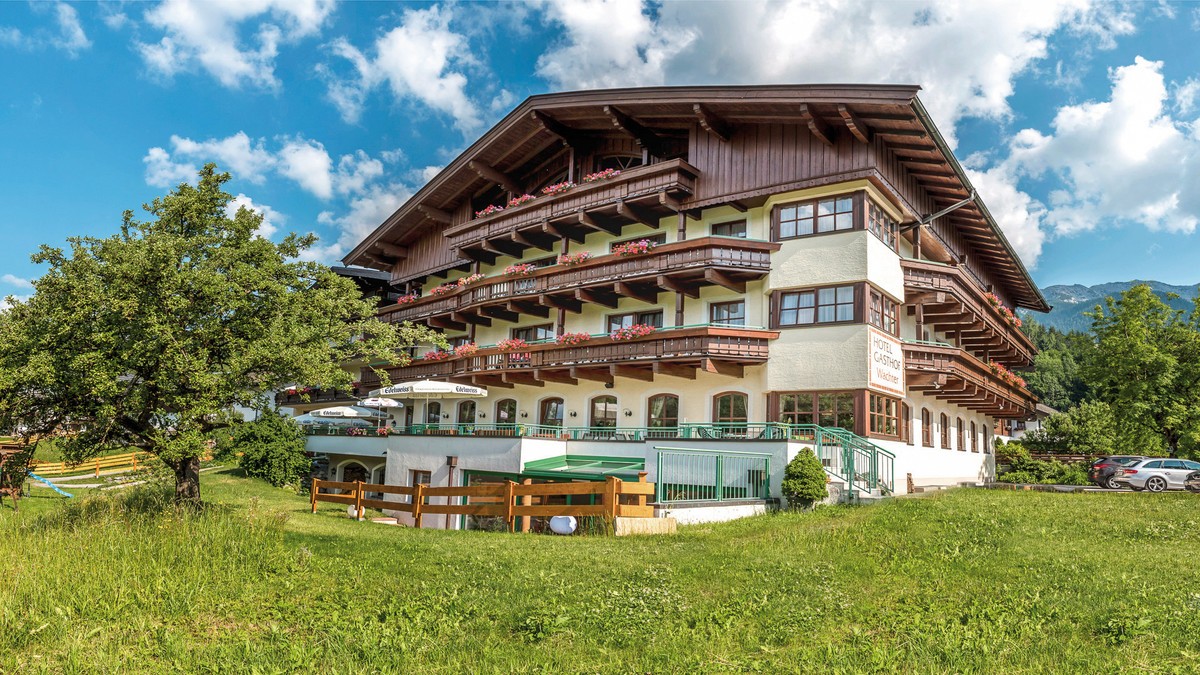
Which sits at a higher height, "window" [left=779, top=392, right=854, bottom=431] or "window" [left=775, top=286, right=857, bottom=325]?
"window" [left=775, top=286, right=857, bottom=325]

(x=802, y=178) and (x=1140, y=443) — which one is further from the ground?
(x=802, y=178)

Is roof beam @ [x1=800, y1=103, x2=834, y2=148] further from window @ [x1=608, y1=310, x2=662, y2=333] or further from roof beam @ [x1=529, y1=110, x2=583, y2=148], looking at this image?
roof beam @ [x1=529, y1=110, x2=583, y2=148]

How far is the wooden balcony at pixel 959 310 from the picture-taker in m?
25.9

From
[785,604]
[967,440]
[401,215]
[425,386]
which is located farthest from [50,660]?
[967,440]

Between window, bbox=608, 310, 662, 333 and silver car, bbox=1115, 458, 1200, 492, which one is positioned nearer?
silver car, bbox=1115, 458, 1200, 492

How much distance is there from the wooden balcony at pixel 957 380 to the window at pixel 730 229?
6591mm

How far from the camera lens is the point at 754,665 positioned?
6.82 m

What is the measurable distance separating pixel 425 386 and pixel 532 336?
6.12 meters

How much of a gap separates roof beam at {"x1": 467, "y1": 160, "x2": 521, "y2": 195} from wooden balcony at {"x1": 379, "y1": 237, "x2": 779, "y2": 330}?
4.58 meters

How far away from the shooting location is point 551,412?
31.2 meters

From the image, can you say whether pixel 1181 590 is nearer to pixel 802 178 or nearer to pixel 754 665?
pixel 754 665

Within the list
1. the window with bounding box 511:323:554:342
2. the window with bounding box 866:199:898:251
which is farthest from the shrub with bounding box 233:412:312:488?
the window with bounding box 866:199:898:251

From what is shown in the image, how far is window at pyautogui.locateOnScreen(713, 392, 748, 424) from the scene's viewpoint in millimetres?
25422

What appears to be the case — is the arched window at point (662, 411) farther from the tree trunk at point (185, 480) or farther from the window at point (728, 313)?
the tree trunk at point (185, 480)
